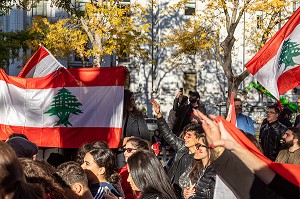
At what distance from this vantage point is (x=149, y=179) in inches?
211

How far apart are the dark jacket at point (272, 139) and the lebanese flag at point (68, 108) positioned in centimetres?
290

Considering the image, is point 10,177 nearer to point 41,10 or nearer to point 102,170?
point 102,170

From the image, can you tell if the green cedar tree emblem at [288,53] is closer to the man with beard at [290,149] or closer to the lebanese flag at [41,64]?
the man with beard at [290,149]

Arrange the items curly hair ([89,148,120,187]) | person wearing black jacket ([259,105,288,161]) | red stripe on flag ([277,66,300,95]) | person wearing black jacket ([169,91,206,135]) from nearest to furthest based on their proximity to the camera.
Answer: curly hair ([89,148,120,187]), red stripe on flag ([277,66,300,95]), person wearing black jacket ([259,105,288,161]), person wearing black jacket ([169,91,206,135])

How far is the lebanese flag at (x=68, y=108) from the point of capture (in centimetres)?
984

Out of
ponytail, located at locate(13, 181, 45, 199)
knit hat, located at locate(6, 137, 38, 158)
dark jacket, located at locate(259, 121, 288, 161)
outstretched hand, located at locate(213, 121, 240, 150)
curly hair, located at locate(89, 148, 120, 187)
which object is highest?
outstretched hand, located at locate(213, 121, 240, 150)

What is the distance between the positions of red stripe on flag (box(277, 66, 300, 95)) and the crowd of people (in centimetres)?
83

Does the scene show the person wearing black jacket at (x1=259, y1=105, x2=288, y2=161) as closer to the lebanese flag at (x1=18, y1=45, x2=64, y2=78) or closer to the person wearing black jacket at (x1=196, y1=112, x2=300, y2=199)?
the lebanese flag at (x1=18, y1=45, x2=64, y2=78)

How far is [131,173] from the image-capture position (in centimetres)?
539

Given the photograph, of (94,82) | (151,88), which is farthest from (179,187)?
(151,88)

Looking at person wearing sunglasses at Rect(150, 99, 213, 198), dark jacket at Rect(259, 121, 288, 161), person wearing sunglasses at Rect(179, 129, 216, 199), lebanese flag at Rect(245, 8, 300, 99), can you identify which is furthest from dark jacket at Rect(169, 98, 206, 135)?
person wearing sunglasses at Rect(179, 129, 216, 199)

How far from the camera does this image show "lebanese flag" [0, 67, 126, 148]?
984 cm

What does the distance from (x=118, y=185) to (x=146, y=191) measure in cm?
93

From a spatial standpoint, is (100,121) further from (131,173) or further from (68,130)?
(131,173)
